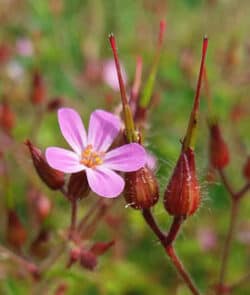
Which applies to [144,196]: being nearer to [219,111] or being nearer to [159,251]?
[159,251]

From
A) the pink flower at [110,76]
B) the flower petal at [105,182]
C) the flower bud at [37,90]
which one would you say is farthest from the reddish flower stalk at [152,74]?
the pink flower at [110,76]

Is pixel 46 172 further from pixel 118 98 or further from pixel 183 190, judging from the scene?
pixel 118 98

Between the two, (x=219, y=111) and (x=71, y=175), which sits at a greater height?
(x=71, y=175)

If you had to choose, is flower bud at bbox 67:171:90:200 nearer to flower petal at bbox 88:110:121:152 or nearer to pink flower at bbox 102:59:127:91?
flower petal at bbox 88:110:121:152

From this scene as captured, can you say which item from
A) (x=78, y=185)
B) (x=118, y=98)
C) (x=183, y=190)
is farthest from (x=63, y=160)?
(x=118, y=98)

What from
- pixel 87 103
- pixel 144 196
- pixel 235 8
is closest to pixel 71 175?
pixel 144 196

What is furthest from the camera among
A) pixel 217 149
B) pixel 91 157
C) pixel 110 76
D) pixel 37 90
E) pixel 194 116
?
pixel 110 76

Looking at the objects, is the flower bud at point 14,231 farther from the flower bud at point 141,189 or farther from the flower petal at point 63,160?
the flower bud at point 141,189
